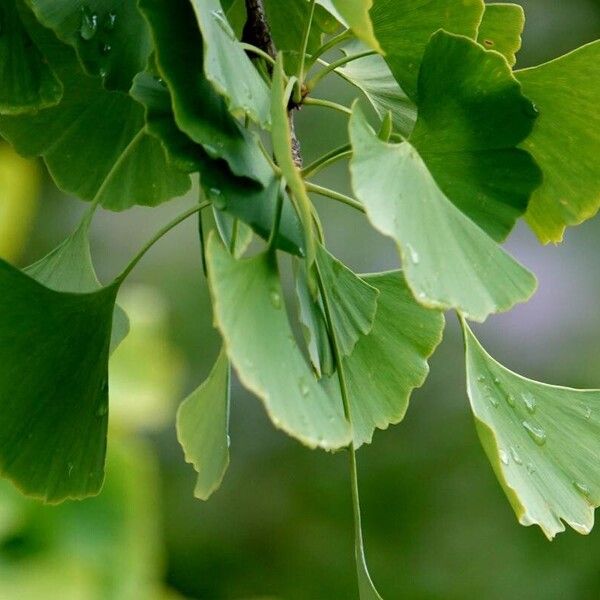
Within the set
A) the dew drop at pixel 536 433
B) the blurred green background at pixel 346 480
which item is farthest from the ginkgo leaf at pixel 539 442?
the blurred green background at pixel 346 480

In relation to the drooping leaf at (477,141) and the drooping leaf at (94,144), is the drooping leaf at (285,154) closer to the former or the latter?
the drooping leaf at (477,141)

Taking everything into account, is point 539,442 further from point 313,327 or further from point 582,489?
point 313,327

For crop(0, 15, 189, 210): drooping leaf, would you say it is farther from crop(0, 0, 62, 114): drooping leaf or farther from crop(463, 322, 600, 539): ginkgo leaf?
crop(463, 322, 600, 539): ginkgo leaf

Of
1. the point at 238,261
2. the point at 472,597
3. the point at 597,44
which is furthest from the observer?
the point at 472,597

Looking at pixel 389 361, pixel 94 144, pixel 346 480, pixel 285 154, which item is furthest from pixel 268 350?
pixel 346 480

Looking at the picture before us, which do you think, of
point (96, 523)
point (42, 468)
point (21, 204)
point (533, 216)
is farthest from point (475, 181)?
point (21, 204)

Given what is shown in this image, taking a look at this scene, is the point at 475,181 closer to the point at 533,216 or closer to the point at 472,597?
the point at 533,216
